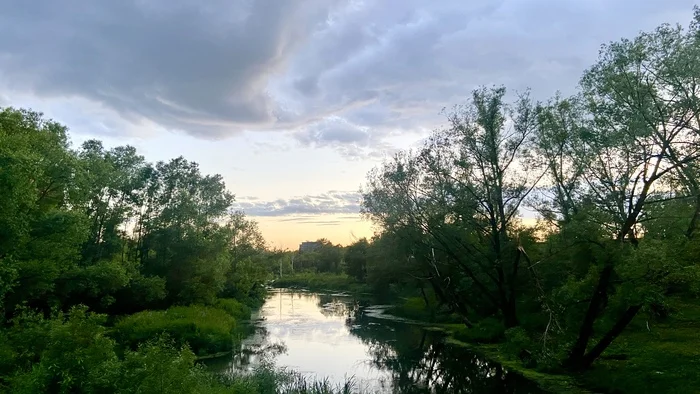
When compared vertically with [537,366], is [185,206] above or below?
above

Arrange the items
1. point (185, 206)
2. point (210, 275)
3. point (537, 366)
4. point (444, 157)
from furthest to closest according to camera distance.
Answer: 1. point (185, 206)
2. point (210, 275)
3. point (444, 157)
4. point (537, 366)

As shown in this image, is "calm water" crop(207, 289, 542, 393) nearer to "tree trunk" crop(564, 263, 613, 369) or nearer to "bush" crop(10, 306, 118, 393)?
"tree trunk" crop(564, 263, 613, 369)

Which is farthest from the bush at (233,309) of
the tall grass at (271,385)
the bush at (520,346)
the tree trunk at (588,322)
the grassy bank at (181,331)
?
the tree trunk at (588,322)

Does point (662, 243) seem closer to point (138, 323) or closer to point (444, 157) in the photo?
point (444, 157)

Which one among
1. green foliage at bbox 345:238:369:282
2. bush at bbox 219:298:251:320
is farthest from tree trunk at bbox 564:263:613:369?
green foliage at bbox 345:238:369:282

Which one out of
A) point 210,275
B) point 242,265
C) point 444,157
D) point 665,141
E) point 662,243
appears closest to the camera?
point 662,243

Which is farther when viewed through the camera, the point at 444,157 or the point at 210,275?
the point at 210,275

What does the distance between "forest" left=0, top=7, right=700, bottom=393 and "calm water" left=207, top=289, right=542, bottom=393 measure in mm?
2051

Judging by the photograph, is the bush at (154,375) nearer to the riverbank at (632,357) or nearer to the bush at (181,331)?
the riverbank at (632,357)

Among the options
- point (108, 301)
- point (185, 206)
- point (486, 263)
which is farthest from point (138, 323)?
point (486, 263)

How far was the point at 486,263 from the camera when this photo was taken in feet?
121

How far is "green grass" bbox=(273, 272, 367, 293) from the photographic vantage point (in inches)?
3570

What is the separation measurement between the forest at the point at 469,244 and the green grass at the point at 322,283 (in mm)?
40975

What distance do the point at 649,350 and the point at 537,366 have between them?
473 cm
